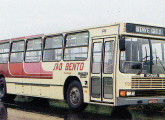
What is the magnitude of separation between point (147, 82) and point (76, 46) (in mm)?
3296

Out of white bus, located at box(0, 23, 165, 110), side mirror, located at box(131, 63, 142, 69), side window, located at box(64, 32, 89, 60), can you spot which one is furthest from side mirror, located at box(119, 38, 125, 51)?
side window, located at box(64, 32, 89, 60)

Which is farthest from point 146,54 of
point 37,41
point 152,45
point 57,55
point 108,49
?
point 37,41

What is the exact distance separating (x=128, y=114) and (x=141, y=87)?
118 centimetres

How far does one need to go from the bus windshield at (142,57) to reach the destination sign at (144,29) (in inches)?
9.8

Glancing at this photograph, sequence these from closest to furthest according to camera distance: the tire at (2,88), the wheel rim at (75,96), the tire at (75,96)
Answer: the tire at (75,96) < the wheel rim at (75,96) < the tire at (2,88)

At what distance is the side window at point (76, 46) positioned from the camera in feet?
46.5

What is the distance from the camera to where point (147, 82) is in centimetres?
1280

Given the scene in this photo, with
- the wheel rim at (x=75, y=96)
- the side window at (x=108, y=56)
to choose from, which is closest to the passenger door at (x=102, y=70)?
the side window at (x=108, y=56)

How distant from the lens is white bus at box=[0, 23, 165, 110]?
493 inches

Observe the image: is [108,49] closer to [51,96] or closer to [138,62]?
[138,62]

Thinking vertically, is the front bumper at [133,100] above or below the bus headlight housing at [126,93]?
below

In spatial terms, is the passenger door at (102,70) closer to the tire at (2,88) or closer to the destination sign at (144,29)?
the destination sign at (144,29)

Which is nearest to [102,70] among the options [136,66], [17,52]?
[136,66]

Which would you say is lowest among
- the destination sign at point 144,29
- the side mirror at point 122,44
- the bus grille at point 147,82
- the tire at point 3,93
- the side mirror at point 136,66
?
the tire at point 3,93
